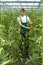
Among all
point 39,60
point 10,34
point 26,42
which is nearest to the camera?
point 39,60

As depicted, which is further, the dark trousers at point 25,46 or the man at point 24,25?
the man at point 24,25

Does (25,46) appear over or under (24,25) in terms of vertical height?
under

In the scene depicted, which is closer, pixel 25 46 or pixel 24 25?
pixel 25 46

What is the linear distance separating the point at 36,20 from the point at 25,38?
0.62 meters

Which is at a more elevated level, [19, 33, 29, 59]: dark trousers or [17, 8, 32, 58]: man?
[17, 8, 32, 58]: man

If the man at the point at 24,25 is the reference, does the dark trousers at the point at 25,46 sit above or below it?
below

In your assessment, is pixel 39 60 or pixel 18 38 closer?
pixel 39 60

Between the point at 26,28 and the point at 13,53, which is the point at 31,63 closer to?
the point at 13,53

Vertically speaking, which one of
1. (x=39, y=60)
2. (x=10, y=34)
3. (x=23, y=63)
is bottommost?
(x=23, y=63)

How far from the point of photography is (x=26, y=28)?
604 centimetres

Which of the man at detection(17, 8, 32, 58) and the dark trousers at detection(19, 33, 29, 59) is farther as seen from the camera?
the man at detection(17, 8, 32, 58)

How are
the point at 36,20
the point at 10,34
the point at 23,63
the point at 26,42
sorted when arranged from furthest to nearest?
the point at 36,20 → the point at 26,42 → the point at 23,63 → the point at 10,34

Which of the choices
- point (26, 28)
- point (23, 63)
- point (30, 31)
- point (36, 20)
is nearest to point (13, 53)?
point (23, 63)

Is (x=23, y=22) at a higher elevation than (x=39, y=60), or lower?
higher
